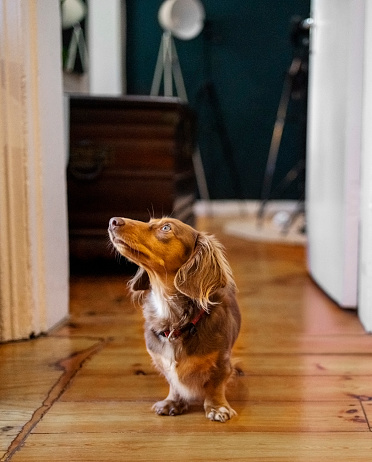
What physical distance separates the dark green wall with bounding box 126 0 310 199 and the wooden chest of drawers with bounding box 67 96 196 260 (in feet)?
9.13

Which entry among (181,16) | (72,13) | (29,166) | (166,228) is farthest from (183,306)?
(181,16)

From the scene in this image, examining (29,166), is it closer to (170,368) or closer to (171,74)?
(170,368)

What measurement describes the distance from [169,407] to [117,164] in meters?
1.60

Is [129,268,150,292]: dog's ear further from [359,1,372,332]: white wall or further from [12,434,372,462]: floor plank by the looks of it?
[359,1,372,332]: white wall

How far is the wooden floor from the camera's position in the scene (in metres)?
1.20

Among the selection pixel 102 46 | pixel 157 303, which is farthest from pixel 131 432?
pixel 102 46

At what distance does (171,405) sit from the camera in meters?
1.38

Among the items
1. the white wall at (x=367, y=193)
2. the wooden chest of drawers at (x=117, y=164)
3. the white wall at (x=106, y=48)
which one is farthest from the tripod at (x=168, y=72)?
the white wall at (x=367, y=193)

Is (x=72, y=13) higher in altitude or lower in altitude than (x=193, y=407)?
higher

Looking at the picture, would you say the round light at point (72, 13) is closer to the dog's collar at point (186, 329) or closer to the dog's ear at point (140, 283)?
the dog's ear at point (140, 283)

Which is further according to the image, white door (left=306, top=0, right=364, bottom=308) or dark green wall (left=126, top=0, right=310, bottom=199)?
dark green wall (left=126, top=0, right=310, bottom=199)

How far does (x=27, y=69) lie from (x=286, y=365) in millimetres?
1161

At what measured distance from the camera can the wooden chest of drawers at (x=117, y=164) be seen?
8.98 ft

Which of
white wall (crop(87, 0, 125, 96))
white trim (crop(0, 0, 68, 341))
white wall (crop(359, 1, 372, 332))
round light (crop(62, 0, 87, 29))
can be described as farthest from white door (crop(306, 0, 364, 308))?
white wall (crop(87, 0, 125, 96))
